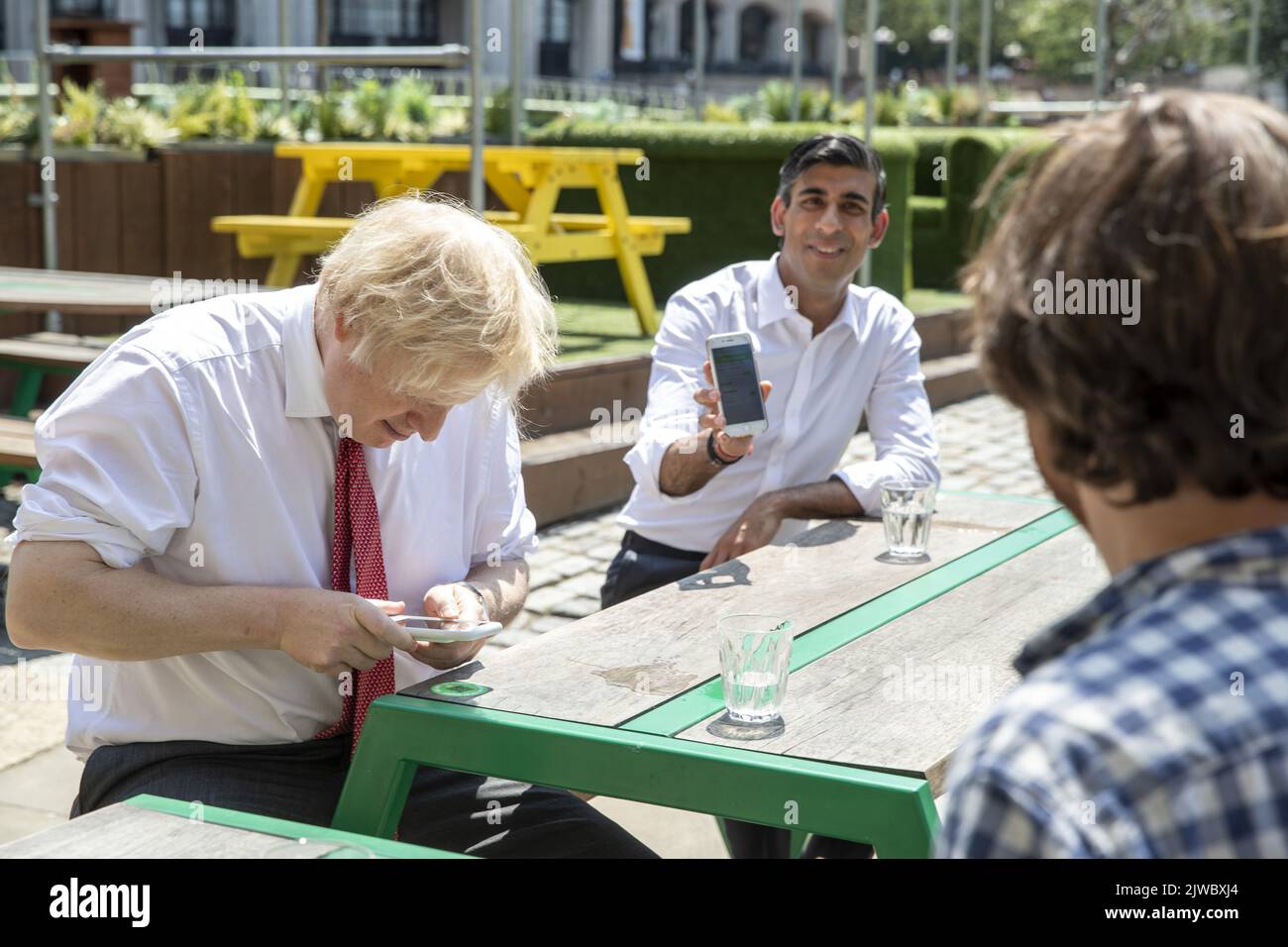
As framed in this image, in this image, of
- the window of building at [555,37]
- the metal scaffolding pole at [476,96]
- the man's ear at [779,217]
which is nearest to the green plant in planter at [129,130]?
the metal scaffolding pole at [476,96]

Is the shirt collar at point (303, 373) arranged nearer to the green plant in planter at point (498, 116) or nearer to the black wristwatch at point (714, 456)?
the black wristwatch at point (714, 456)

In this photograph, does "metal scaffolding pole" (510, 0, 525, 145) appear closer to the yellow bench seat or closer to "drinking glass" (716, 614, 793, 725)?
the yellow bench seat

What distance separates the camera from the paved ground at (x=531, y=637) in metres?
3.29

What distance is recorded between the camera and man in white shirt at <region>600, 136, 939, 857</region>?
344 cm

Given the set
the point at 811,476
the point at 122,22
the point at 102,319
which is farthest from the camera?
the point at 122,22

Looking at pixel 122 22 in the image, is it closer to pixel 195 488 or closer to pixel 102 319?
pixel 102 319

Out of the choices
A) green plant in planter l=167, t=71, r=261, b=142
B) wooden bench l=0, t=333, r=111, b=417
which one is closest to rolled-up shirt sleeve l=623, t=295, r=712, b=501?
wooden bench l=0, t=333, r=111, b=417

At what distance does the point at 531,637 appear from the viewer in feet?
14.4

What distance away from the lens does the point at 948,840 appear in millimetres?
930

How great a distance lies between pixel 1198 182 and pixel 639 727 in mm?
1055

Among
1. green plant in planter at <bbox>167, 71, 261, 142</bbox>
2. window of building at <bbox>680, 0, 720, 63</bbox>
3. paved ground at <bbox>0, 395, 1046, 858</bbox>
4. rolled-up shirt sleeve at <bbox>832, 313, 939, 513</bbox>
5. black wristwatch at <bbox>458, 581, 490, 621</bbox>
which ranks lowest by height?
paved ground at <bbox>0, 395, 1046, 858</bbox>

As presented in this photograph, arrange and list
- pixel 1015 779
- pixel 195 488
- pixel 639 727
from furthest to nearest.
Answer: pixel 195 488 < pixel 639 727 < pixel 1015 779

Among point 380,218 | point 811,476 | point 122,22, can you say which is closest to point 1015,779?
point 380,218

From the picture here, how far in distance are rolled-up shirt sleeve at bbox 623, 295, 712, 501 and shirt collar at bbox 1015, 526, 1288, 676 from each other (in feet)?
7.39
